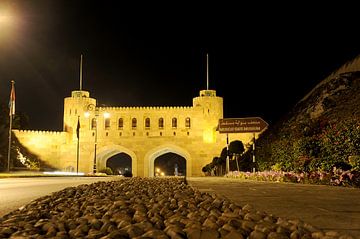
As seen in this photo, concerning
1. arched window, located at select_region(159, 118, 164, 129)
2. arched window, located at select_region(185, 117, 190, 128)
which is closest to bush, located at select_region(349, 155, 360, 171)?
arched window, located at select_region(185, 117, 190, 128)

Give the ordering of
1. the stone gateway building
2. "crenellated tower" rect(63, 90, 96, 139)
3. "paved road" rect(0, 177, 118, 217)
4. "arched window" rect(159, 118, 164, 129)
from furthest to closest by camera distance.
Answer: "crenellated tower" rect(63, 90, 96, 139), "arched window" rect(159, 118, 164, 129), the stone gateway building, "paved road" rect(0, 177, 118, 217)

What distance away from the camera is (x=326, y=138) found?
11.8 m


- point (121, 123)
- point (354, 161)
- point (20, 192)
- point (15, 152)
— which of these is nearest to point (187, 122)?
point (121, 123)

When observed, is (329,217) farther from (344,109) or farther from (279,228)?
(344,109)

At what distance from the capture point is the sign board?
20984mm

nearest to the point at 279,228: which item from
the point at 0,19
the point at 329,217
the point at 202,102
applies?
the point at 329,217

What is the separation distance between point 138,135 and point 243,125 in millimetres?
21965

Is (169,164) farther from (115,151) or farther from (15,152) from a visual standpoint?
(15,152)

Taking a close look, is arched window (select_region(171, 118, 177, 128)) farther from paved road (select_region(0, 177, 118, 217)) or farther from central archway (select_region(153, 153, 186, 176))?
central archway (select_region(153, 153, 186, 176))

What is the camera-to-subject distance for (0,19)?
14625mm

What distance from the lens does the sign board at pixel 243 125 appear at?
20984mm

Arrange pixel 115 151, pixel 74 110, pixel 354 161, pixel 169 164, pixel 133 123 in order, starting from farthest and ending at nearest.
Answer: pixel 169 164 < pixel 115 151 < pixel 133 123 < pixel 74 110 < pixel 354 161

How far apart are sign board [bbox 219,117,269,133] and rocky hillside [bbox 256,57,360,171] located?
1421mm

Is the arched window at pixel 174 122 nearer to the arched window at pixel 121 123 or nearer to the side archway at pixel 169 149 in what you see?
the side archway at pixel 169 149
